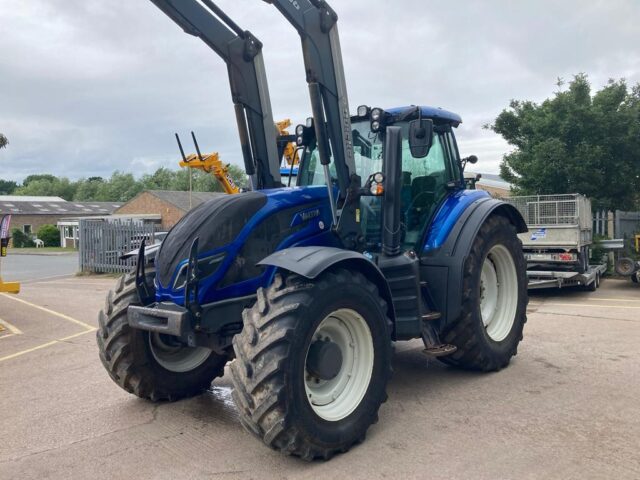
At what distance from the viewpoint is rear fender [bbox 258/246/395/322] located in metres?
3.59

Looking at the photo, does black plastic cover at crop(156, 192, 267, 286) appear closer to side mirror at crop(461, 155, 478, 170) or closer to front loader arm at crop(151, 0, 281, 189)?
front loader arm at crop(151, 0, 281, 189)

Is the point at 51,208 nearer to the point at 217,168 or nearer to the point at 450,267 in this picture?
the point at 217,168

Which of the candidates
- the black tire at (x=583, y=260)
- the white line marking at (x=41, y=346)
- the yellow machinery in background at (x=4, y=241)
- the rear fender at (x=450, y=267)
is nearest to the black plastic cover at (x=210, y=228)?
the rear fender at (x=450, y=267)

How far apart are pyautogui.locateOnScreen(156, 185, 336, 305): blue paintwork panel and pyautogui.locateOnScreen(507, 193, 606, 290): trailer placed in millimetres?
7291

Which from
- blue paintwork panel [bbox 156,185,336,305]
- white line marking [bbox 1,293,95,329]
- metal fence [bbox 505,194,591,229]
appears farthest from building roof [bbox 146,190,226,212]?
blue paintwork panel [bbox 156,185,336,305]

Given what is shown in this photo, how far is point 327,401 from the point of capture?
3932mm

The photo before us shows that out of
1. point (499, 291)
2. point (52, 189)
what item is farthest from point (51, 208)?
point (499, 291)

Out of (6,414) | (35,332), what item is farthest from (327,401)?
(35,332)

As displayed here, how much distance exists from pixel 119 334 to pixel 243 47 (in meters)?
2.58

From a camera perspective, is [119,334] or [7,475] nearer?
[7,475]

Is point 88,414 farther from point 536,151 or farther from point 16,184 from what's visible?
point 16,184

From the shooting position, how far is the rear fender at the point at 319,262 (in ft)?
11.8

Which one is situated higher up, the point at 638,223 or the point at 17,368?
the point at 638,223

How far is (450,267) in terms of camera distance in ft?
16.5
